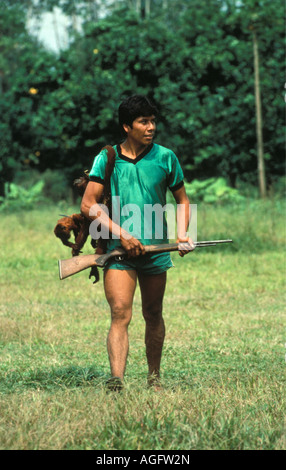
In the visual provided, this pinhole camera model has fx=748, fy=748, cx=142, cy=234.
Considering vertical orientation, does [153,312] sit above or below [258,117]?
below

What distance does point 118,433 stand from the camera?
12.8ft

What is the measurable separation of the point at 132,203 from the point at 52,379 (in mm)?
1506

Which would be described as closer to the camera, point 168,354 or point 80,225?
point 80,225

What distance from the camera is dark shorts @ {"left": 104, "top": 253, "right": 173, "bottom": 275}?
16.8 ft

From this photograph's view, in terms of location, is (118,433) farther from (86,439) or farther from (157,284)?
(157,284)

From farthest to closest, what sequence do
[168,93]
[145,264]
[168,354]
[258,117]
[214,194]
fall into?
[168,93]
[258,117]
[214,194]
[168,354]
[145,264]

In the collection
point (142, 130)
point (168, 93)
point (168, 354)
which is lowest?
point (168, 354)

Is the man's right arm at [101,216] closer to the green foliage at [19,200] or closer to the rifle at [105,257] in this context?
the rifle at [105,257]

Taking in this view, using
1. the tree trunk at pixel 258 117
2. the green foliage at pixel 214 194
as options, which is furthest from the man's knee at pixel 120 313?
the tree trunk at pixel 258 117

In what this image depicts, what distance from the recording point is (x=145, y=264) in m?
5.19

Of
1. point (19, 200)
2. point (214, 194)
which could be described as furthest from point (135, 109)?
point (19, 200)

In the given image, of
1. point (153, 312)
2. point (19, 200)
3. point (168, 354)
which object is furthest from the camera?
point (19, 200)

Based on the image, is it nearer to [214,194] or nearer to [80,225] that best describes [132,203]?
[80,225]
